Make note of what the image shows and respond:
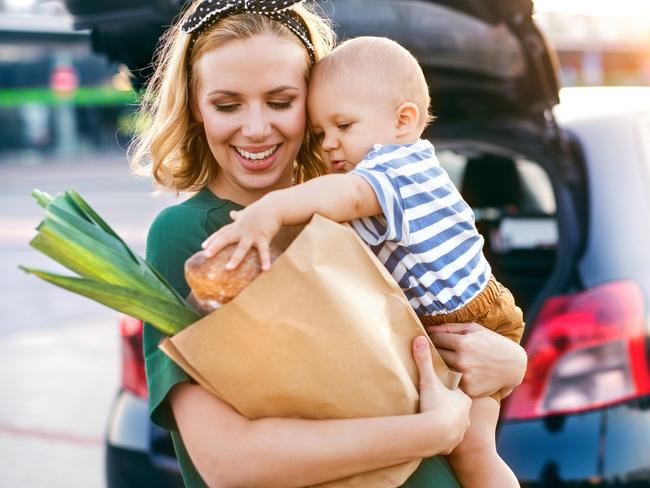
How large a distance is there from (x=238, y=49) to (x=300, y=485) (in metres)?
0.73

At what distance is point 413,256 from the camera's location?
4.90 ft

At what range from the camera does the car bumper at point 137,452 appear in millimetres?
2795

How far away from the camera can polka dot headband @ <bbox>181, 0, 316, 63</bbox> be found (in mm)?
1652

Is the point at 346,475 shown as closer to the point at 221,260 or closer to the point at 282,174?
the point at 221,260

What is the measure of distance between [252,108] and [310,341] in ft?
1.65

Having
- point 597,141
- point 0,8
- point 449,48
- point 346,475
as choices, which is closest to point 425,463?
point 346,475

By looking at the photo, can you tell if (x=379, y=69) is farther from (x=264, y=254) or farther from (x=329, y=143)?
(x=264, y=254)

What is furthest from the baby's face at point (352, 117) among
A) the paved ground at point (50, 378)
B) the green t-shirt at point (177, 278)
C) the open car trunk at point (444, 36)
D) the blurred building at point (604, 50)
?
the blurred building at point (604, 50)

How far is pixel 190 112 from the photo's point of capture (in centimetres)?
179

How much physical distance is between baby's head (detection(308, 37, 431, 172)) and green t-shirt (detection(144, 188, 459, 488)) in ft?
0.83

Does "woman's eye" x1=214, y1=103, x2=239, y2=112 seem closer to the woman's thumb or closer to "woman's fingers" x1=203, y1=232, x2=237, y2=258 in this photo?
"woman's fingers" x1=203, y1=232, x2=237, y2=258

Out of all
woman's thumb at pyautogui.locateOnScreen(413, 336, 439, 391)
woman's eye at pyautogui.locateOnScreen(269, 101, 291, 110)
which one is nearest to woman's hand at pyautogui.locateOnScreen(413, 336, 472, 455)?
woman's thumb at pyautogui.locateOnScreen(413, 336, 439, 391)

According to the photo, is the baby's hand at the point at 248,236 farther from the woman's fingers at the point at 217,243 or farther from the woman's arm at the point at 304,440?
the woman's arm at the point at 304,440

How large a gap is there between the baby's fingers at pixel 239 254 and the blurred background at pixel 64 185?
96cm
